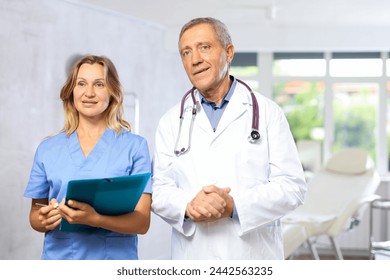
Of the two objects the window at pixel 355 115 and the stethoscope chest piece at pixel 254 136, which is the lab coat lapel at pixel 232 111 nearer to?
the stethoscope chest piece at pixel 254 136

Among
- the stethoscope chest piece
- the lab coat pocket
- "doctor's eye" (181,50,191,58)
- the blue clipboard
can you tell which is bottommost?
the blue clipboard

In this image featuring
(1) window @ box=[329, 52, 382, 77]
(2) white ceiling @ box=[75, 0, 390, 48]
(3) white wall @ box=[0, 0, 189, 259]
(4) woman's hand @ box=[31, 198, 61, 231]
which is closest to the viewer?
(4) woman's hand @ box=[31, 198, 61, 231]

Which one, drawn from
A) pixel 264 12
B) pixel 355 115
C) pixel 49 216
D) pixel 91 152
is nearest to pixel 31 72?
pixel 264 12

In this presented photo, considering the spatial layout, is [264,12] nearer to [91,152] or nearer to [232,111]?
[232,111]

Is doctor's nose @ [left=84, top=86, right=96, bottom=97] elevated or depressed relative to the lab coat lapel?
elevated

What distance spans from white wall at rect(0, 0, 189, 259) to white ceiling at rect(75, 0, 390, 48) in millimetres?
207

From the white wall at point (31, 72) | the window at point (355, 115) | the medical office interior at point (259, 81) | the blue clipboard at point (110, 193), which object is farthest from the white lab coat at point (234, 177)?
the window at point (355, 115)

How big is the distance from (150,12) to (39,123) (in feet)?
4.30

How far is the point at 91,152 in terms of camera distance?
185 cm

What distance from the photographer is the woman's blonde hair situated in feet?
5.93

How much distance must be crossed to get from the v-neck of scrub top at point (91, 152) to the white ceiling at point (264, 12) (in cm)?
319

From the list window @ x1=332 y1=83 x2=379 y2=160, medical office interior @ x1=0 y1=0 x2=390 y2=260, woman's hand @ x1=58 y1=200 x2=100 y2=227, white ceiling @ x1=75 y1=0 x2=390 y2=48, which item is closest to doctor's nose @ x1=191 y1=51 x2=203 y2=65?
woman's hand @ x1=58 y1=200 x2=100 y2=227

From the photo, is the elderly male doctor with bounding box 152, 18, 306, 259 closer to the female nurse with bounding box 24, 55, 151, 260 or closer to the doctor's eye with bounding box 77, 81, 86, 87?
the female nurse with bounding box 24, 55, 151, 260

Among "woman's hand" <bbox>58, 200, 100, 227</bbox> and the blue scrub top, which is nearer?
"woman's hand" <bbox>58, 200, 100, 227</bbox>
